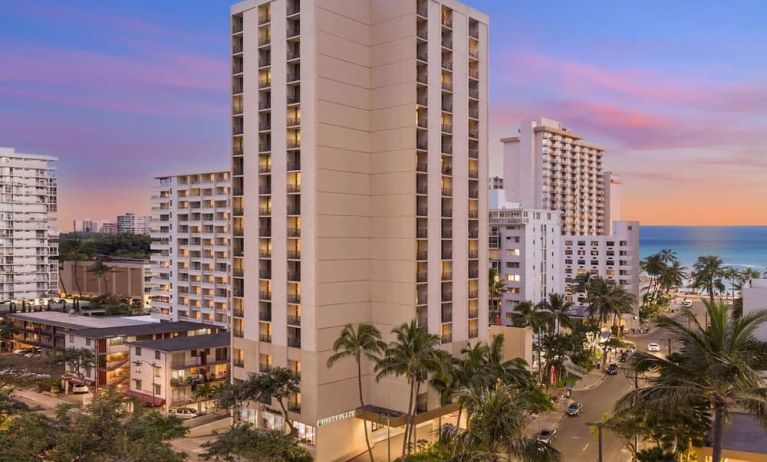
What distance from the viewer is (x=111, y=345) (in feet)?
245

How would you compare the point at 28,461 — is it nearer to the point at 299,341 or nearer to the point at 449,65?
the point at 299,341

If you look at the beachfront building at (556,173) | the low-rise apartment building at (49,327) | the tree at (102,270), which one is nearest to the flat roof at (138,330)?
the low-rise apartment building at (49,327)

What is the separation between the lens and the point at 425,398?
52000 millimetres

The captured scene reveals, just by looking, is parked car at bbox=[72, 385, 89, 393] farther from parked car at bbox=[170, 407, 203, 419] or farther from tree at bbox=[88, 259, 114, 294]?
tree at bbox=[88, 259, 114, 294]

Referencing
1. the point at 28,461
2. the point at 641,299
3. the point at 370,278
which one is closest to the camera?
the point at 28,461

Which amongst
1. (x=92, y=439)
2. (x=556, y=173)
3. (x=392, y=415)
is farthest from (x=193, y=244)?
(x=556, y=173)

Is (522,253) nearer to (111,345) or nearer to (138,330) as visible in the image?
(138,330)

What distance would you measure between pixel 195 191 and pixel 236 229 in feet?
164

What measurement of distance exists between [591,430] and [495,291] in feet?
164

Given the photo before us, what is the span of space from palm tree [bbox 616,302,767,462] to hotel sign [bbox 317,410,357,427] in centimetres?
3127

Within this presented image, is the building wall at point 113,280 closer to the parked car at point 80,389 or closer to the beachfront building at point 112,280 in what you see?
the beachfront building at point 112,280

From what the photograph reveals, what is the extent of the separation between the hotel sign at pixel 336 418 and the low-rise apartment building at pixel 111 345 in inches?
1331

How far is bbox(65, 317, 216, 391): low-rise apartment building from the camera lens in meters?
73.9

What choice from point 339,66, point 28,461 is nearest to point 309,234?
point 339,66
